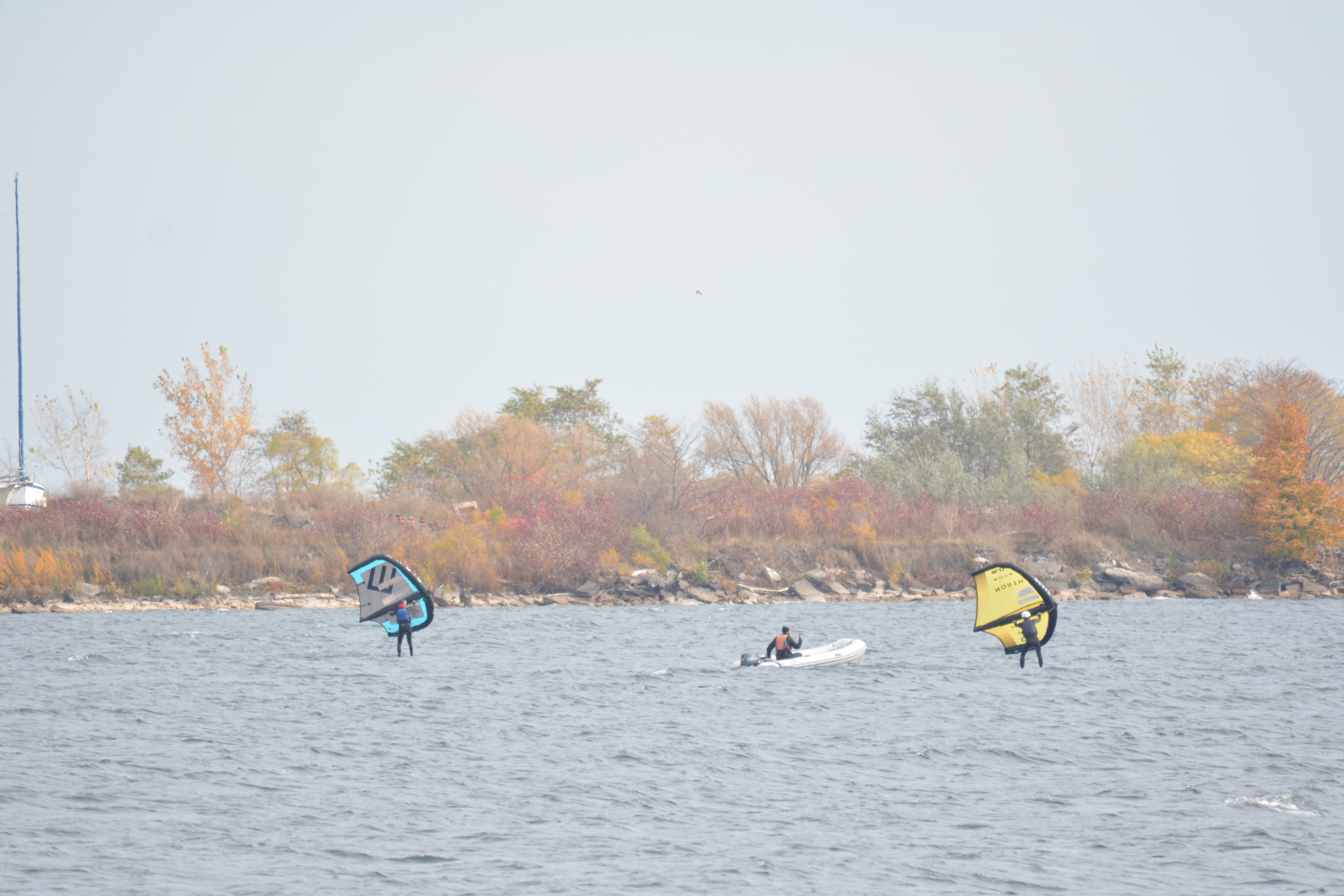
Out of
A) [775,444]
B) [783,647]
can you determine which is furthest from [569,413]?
[783,647]

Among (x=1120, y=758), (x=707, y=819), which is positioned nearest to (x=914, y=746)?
(x=1120, y=758)

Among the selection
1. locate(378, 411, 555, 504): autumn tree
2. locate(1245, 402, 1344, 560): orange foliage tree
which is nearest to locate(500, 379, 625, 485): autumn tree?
locate(378, 411, 555, 504): autumn tree

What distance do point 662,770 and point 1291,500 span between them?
58824 millimetres

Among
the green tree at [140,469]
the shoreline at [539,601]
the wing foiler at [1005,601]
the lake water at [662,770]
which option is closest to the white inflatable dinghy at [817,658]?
the lake water at [662,770]

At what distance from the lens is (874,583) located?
69.1 m

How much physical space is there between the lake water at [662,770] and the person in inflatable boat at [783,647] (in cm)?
104

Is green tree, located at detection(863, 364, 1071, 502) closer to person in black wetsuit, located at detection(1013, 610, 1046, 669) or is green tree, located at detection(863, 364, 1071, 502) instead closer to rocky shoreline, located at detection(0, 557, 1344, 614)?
rocky shoreline, located at detection(0, 557, 1344, 614)

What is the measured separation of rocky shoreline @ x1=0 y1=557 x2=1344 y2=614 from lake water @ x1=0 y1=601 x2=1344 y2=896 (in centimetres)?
1524

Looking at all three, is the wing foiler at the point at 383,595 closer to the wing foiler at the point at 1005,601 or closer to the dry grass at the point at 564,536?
the wing foiler at the point at 1005,601

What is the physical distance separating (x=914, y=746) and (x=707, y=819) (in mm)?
7585

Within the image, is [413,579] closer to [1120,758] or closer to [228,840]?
[228,840]

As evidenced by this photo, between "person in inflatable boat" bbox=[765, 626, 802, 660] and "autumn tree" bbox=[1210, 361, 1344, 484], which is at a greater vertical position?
"autumn tree" bbox=[1210, 361, 1344, 484]

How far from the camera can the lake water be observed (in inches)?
→ 675

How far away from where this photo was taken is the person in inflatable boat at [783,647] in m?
35.3
